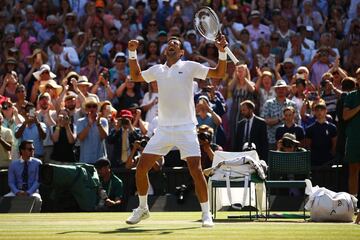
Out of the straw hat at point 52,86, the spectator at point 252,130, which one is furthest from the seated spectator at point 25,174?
the spectator at point 252,130

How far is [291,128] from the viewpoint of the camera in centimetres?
2092

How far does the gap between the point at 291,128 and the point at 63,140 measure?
4.26 m

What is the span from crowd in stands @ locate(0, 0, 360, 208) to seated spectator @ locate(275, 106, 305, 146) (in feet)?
0.06

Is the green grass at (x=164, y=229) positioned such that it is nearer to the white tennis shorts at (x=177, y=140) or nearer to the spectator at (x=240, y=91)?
the white tennis shorts at (x=177, y=140)

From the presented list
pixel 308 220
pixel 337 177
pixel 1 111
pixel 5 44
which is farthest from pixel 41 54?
pixel 308 220

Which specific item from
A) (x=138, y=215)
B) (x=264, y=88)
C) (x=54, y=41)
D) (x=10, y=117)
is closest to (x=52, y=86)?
(x=10, y=117)

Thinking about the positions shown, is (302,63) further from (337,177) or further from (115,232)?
(115,232)

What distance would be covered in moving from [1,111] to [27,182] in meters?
2.39

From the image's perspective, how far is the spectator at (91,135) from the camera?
846 inches

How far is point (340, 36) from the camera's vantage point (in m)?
25.8

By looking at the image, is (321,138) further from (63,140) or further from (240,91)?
(63,140)

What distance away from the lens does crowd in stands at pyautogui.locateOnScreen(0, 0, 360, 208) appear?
69.5 feet

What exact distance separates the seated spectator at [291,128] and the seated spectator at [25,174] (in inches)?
174

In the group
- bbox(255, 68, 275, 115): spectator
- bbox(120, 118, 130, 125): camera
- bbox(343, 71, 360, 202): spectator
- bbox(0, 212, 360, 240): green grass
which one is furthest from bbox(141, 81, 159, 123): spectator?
A: bbox(0, 212, 360, 240): green grass
